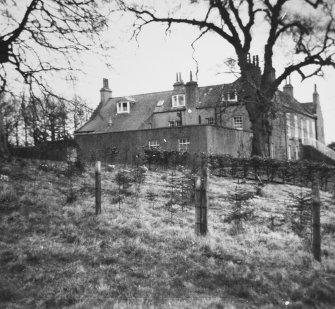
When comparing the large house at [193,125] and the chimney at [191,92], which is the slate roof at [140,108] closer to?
the large house at [193,125]

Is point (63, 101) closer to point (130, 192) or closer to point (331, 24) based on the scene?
point (130, 192)

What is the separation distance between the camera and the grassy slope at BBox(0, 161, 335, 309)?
5191 mm

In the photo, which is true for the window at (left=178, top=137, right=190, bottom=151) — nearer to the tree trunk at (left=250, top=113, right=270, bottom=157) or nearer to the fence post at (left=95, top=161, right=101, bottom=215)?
the tree trunk at (left=250, top=113, right=270, bottom=157)

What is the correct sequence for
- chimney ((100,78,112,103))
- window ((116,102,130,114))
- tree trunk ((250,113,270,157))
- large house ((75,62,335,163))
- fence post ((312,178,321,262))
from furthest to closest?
chimney ((100,78,112,103)) → window ((116,102,130,114)) → large house ((75,62,335,163)) → tree trunk ((250,113,270,157)) → fence post ((312,178,321,262))

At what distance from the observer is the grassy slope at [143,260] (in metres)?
5.19

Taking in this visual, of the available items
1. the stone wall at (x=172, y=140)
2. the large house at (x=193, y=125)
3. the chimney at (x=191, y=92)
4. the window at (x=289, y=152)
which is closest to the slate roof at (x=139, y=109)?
the large house at (x=193, y=125)

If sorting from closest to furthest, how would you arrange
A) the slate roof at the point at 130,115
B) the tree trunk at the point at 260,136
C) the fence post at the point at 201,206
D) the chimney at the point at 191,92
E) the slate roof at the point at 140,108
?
the fence post at the point at 201,206
the tree trunk at the point at 260,136
the chimney at the point at 191,92
the slate roof at the point at 140,108
the slate roof at the point at 130,115

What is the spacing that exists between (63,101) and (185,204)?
4744 millimetres

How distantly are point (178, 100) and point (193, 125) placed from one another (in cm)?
1252

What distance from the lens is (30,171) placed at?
12.8 m

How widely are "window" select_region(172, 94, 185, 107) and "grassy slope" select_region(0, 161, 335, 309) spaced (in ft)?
99.7

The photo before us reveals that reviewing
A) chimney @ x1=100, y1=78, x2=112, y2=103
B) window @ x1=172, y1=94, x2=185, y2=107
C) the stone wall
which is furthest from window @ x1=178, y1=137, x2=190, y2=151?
chimney @ x1=100, y1=78, x2=112, y2=103

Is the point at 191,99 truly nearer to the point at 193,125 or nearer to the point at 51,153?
the point at 193,125

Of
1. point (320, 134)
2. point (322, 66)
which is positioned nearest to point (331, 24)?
point (322, 66)
